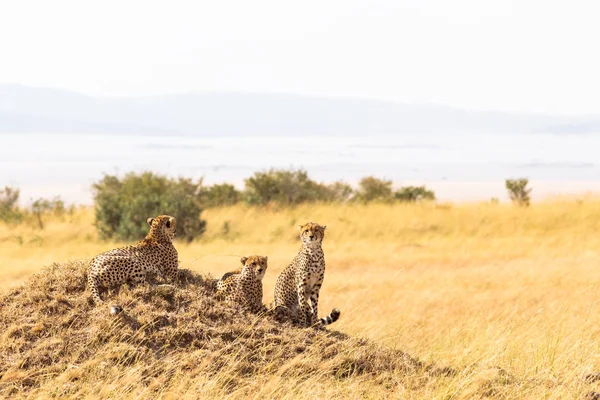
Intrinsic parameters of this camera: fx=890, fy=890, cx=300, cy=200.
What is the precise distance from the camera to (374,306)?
11.6 metres

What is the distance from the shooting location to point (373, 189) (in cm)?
2966

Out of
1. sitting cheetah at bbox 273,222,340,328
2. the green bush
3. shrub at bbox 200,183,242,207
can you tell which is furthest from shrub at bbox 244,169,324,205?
sitting cheetah at bbox 273,222,340,328

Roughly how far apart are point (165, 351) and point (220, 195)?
22.0 meters

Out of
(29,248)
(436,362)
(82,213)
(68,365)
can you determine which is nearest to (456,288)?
(436,362)

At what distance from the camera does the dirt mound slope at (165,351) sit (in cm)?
556

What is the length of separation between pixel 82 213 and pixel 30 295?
18.0 meters

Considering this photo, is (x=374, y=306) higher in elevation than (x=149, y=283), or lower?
lower

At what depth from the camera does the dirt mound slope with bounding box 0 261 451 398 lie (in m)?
5.56

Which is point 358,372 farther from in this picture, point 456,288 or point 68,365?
point 456,288

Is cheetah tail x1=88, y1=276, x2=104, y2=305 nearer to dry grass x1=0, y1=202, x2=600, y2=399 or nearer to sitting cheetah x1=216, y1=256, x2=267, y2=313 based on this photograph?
dry grass x1=0, y1=202, x2=600, y2=399

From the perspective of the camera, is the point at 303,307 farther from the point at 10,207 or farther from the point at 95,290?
the point at 10,207

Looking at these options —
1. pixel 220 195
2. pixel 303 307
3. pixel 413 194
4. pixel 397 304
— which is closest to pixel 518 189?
pixel 413 194

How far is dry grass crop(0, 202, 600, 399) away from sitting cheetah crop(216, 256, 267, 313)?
152 mm

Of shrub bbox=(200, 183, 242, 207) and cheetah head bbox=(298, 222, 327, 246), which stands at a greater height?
cheetah head bbox=(298, 222, 327, 246)
